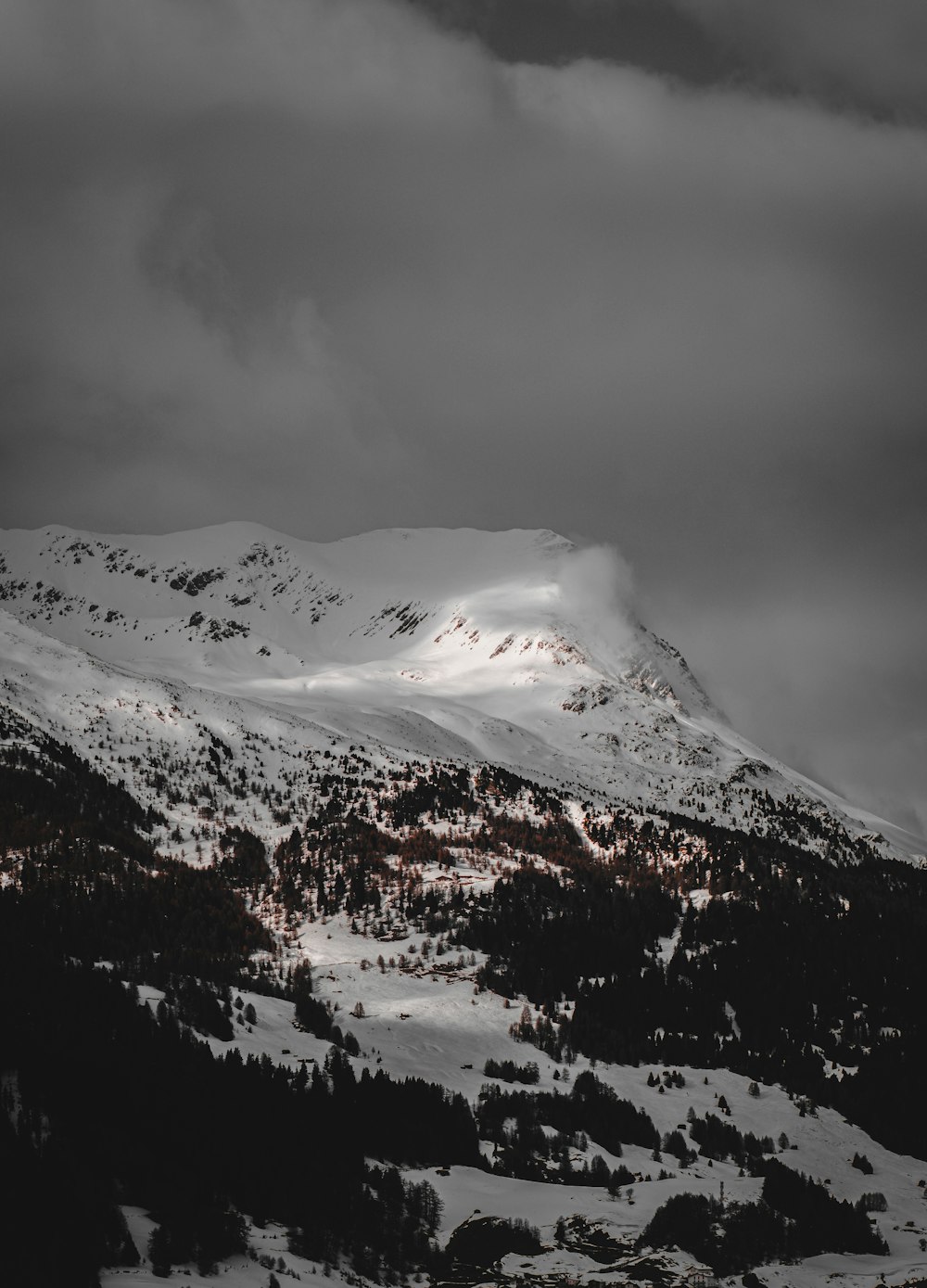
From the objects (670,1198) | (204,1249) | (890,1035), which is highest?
(890,1035)

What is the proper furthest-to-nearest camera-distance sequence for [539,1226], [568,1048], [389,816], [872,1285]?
[389,816] → [568,1048] → [539,1226] → [872,1285]

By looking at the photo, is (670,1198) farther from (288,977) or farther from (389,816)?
(389,816)

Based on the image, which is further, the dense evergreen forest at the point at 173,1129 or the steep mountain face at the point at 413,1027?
the steep mountain face at the point at 413,1027

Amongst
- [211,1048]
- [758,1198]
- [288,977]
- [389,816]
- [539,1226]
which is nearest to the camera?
[539,1226]

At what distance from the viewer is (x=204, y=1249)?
781 inches

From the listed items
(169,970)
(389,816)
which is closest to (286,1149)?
(169,970)

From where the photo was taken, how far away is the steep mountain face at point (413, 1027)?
23.0 m

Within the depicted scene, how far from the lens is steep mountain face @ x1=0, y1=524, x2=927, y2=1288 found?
75.6 feet

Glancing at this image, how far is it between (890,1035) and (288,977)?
2655 centimetres

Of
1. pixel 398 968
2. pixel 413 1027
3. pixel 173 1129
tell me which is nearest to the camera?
pixel 173 1129

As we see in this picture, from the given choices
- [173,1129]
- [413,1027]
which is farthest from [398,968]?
[173,1129]

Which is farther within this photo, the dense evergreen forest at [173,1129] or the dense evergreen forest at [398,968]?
the dense evergreen forest at [398,968]

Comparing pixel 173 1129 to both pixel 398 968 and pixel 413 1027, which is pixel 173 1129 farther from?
pixel 398 968

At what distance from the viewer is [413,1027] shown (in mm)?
42375
